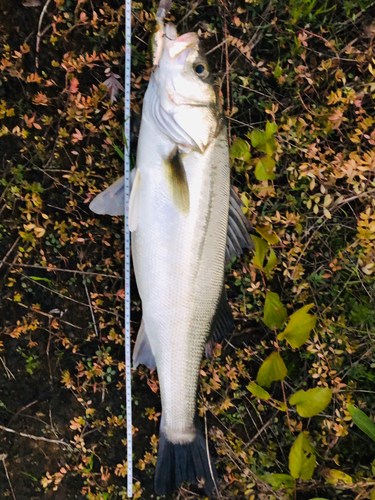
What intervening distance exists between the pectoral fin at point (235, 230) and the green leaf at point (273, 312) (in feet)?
1.13

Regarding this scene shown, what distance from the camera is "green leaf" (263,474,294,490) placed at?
1.94m

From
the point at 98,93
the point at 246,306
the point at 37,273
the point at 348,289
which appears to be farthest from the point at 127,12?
the point at 348,289

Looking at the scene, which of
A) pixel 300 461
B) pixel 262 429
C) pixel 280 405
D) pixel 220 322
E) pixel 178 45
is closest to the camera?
pixel 178 45

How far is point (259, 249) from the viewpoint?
1907 mm

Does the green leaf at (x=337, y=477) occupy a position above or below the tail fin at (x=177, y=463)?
below

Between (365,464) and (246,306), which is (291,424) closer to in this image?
(365,464)

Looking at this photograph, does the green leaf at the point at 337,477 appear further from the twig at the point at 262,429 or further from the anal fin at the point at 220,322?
the anal fin at the point at 220,322

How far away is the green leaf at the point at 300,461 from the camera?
1876 mm

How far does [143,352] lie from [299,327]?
2.76 ft

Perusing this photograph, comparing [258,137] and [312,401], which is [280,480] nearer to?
[312,401]

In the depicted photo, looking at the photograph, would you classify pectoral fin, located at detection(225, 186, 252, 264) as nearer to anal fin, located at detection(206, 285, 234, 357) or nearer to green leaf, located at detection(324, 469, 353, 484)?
anal fin, located at detection(206, 285, 234, 357)

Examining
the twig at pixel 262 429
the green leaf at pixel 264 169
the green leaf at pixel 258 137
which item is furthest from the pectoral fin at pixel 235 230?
the twig at pixel 262 429

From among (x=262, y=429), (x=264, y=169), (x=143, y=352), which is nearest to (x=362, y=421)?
(x=262, y=429)

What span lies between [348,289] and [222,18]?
172 cm
